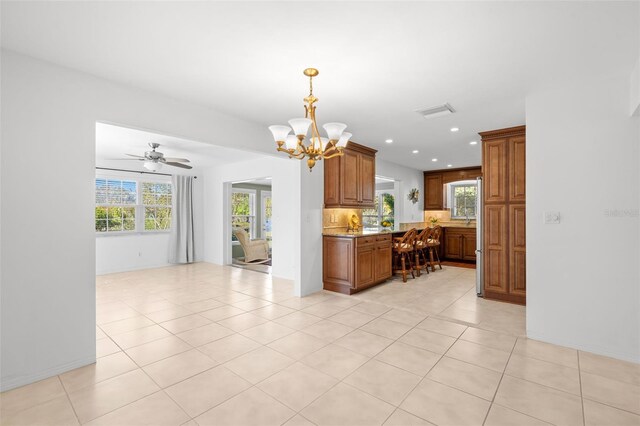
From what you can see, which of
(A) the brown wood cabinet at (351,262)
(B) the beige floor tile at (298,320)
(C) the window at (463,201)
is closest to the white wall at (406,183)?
(C) the window at (463,201)

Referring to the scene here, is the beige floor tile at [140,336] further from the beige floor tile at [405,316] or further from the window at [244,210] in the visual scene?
the window at [244,210]

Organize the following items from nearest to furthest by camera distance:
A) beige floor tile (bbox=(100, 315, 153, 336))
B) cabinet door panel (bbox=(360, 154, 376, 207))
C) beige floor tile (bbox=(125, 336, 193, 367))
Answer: beige floor tile (bbox=(125, 336, 193, 367)), beige floor tile (bbox=(100, 315, 153, 336)), cabinet door panel (bbox=(360, 154, 376, 207))

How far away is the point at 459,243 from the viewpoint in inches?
314

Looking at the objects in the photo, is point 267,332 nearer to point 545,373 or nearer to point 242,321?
point 242,321

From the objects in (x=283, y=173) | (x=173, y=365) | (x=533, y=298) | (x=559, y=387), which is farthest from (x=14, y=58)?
(x=533, y=298)

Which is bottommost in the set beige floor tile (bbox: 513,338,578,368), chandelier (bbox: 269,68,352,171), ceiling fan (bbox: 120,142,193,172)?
beige floor tile (bbox: 513,338,578,368)

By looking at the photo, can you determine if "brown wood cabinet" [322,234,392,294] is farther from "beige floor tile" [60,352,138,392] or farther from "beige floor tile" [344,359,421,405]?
"beige floor tile" [60,352,138,392]

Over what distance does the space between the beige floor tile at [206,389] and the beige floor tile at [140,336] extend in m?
1.06

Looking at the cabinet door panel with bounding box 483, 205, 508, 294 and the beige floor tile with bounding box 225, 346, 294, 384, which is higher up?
the cabinet door panel with bounding box 483, 205, 508, 294

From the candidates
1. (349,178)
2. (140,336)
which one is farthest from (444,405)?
(349,178)

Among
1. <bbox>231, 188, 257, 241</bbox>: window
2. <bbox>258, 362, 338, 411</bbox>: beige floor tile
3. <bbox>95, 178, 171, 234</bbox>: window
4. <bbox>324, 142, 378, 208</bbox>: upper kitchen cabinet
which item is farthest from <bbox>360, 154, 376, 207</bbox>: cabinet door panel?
<bbox>95, 178, 171, 234</bbox>: window

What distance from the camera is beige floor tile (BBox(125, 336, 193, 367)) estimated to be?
270 cm

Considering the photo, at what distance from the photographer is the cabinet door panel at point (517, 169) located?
4234 mm

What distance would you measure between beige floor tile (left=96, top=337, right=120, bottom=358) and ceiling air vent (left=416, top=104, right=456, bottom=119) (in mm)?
4147
